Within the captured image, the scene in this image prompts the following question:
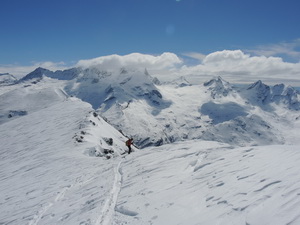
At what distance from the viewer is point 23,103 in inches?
7495

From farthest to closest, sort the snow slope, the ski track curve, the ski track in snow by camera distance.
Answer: the snow slope → the ski track in snow → the ski track curve

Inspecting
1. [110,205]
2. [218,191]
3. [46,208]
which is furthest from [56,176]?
[218,191]

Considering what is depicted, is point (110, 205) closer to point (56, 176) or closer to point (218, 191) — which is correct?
point (218, 191)

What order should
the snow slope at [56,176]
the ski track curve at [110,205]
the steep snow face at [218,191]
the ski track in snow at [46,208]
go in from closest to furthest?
the steep snow face at [218,191] < the ski track curve at [110,205] < the ski track in snow at [46,208] < the snow slope at [56,176]

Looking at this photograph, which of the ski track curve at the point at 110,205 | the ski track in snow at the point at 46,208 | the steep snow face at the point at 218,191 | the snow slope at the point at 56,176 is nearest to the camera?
the steep snow face at the point at 218,191

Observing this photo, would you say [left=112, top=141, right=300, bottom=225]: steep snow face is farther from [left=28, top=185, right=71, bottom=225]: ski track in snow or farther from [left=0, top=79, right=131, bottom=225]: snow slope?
[left=28, top=185, right=71, bottom=225]: ski track in snow

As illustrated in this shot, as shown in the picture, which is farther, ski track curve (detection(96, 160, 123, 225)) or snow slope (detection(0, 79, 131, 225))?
snow slope (detection(0, 79, 131, 225))

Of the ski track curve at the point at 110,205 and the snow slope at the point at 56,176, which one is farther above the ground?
the ski track curve at the point at 110,205

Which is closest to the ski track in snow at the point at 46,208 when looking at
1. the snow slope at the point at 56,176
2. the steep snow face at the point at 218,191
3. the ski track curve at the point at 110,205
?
the snow slope at the point at 56,176

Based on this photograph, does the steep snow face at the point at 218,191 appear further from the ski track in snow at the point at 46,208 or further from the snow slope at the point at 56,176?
the ski track in snow at the point at 46,208

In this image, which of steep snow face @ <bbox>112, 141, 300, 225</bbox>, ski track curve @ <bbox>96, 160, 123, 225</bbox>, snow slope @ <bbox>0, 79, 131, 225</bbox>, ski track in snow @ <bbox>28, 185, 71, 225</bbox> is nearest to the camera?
steep snow face @ <bbox>112, 141, 300, 225</bbox>

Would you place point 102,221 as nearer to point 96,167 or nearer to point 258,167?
point 258,167

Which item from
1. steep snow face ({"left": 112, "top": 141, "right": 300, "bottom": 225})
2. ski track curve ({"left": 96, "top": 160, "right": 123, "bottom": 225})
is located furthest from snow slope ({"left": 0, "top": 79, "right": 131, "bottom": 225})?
steep snow face ({"left": 112, "top": 141, "right": 300, "bottom": 225})

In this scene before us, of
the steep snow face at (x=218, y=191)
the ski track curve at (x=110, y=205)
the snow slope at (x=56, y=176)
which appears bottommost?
the snow slope at (x=56, y=176)
